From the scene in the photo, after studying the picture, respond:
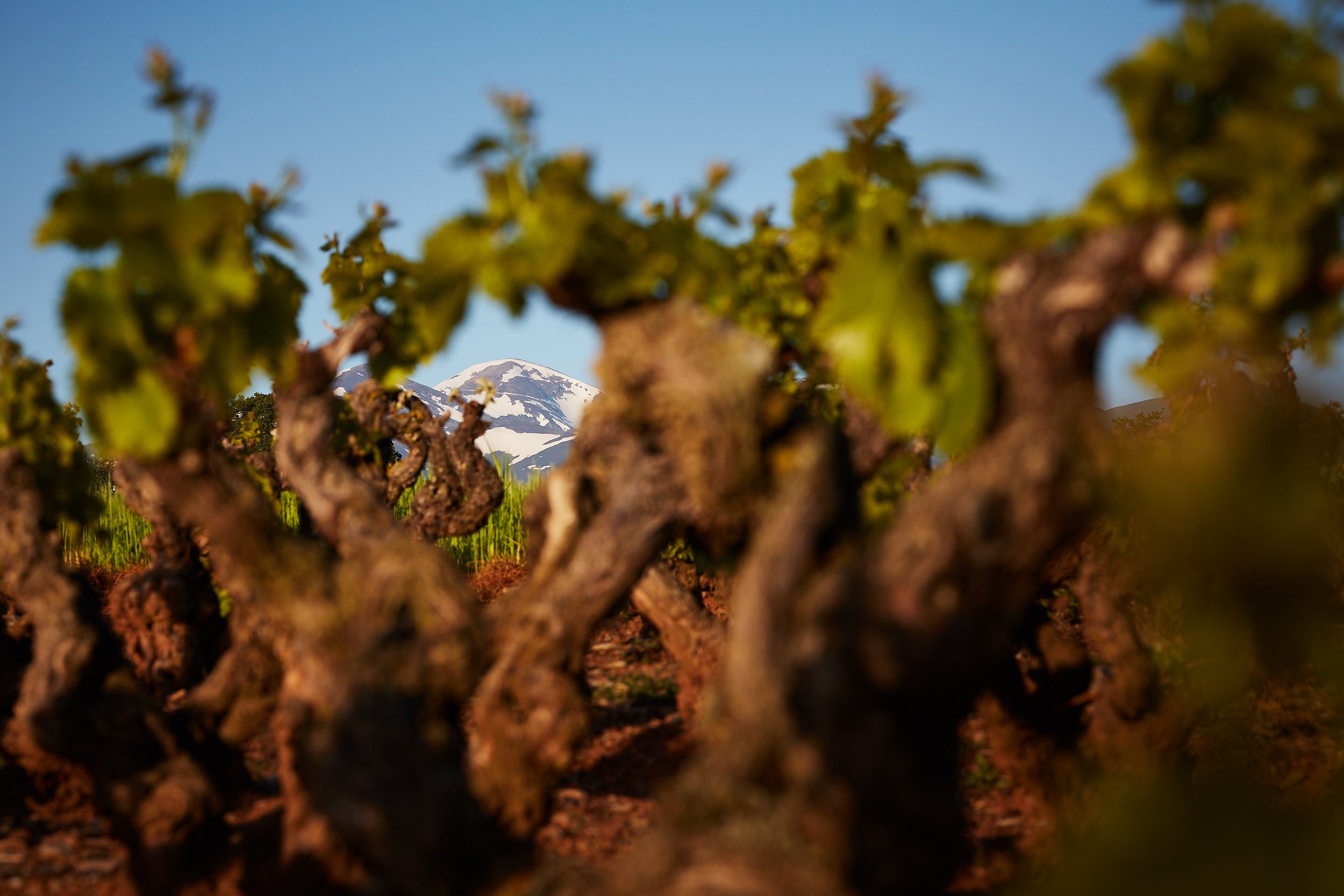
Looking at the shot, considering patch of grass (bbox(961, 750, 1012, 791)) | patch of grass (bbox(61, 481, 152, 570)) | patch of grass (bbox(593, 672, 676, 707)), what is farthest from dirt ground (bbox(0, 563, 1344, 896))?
patch of grass (bbox(61, 481, 152, 570))

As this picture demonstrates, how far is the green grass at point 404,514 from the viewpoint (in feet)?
41.3

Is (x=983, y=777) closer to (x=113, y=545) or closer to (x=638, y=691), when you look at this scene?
(x=638, y=691)

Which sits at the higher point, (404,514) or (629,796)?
(404,514)

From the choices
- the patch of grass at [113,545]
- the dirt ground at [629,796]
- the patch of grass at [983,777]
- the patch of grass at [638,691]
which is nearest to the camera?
the dirt ground at [629,796]

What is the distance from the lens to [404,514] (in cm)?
1180

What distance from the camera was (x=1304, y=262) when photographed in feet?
8.59

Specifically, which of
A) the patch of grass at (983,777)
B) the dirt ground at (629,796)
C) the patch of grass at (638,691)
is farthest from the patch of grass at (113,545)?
the patch of grass at (983,777)

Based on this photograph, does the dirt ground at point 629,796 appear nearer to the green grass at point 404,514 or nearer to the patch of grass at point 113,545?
the green grass at point 404,514

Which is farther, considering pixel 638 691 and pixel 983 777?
pixel 638 691

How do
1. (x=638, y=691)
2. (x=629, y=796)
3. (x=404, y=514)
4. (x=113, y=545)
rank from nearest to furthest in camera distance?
(x=629, y=796) < (x=638, y=691) < (x=404, y=514) < (x=113, y=545)

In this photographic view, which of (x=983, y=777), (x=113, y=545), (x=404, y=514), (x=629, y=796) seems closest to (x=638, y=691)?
(x=629, y=796)

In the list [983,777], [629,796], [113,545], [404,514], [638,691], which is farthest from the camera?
[113,545]

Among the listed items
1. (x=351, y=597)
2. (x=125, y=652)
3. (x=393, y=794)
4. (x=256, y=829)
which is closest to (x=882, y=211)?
(x=351, y=597)

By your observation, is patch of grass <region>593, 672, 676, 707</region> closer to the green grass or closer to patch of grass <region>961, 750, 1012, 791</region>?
patch of grass <region>961, 750, 1012, 791</region>
